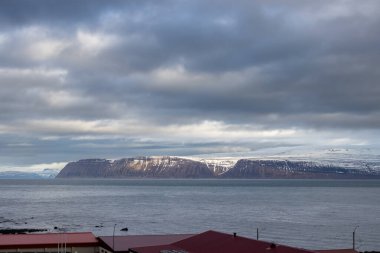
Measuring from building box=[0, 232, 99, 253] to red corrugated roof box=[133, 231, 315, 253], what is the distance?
34.2 ft

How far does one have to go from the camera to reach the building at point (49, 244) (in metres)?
57.9

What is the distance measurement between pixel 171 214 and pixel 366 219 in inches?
1769

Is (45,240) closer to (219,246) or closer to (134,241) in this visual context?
(134,241)

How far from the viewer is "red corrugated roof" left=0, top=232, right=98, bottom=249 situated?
58.2 m

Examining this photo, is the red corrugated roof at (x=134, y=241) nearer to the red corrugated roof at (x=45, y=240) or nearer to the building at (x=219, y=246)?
the red corrugated roof at (x=45, y=240)

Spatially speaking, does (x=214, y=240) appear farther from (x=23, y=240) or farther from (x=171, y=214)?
(x=171, y=214)

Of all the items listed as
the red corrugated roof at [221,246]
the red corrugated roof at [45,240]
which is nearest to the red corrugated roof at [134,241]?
the red corrugated roof at [45,240]

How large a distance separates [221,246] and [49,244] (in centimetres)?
1921

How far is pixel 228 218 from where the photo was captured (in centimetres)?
13175

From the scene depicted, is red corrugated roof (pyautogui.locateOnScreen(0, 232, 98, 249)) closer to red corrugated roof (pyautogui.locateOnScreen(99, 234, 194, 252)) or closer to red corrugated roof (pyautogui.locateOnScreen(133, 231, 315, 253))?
red corrugated roof (pyautogui.locateOnScreen(99, 234, 194, 252))

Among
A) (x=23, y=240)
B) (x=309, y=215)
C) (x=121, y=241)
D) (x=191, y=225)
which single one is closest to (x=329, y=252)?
(x=121, y=241)

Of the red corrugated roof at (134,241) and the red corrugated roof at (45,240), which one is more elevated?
the red corrugated roof at (45,240)

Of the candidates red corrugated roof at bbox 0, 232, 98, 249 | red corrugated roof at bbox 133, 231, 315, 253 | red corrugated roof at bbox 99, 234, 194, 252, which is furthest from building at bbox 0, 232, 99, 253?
red corrugated roof at bbox 133, 231, 315, 253

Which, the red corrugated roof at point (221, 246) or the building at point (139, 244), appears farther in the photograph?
the building at point (139, 244)
